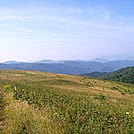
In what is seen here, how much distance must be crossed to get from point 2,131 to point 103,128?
12.6 feet

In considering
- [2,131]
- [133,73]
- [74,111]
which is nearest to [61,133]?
[2,131]

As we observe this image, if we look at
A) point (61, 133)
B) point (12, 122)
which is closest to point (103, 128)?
point (61, 133)

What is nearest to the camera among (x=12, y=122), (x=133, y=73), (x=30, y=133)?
(x=30, y=133)

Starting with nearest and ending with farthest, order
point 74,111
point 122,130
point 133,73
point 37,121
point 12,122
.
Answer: point 122,130, point 37,121, point 12,122, point 74,111, point 133,73

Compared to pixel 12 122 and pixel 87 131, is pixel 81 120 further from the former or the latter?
pixel 12 122

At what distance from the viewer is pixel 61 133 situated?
327 inches

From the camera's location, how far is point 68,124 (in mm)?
9102

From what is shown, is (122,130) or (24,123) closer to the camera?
(122,130)

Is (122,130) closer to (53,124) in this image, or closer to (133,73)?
(53,124)

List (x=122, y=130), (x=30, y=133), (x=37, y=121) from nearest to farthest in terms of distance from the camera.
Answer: (x=122, y=130)
(x=30, y=133)
(x=37, y=121)

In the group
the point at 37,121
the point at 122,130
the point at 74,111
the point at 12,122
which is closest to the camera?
the point at 122,130

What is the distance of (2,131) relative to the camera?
33.1 feet

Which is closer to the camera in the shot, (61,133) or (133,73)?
(61,133)

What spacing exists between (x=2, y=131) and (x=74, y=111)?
341 cm
